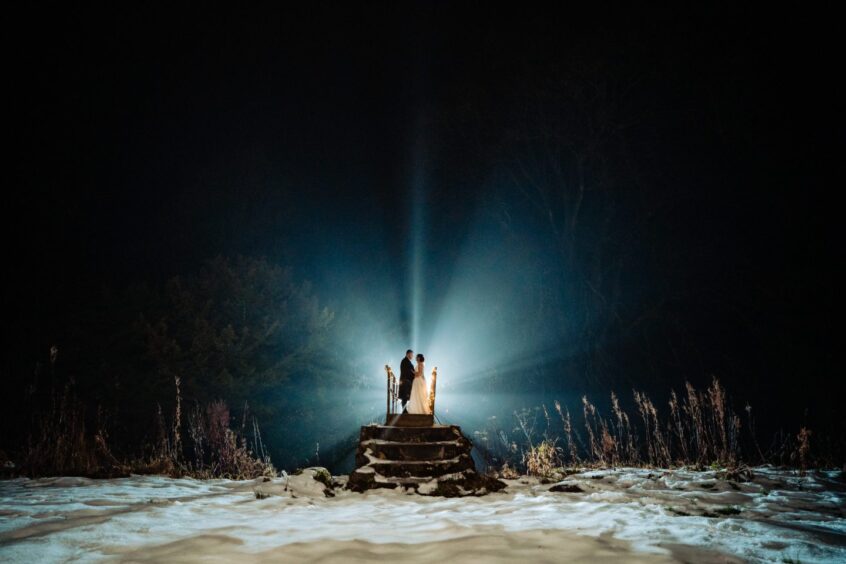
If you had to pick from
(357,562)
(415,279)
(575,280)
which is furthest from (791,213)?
(357,562)

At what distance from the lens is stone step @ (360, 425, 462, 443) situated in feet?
23.7

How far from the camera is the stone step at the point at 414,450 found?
6.89 meters

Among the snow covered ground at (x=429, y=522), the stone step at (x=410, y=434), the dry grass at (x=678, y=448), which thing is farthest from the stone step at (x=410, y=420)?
the snow covered ground at (x=429, y=522)

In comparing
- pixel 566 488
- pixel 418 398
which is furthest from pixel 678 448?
pixel 566 488

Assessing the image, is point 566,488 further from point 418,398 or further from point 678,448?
point 678,448

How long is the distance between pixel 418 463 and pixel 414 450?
32 cm

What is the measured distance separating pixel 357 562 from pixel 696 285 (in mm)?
20963

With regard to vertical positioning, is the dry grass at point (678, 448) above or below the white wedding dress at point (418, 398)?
below

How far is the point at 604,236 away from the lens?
20562 millimetres

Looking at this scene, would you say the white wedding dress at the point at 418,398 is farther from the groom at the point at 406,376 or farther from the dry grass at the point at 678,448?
the dry grass at the point at 678,448

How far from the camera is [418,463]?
6.68 metres

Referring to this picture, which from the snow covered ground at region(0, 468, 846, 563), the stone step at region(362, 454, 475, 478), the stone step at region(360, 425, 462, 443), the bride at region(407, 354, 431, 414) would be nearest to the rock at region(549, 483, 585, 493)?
the snow covered ground at region(0, 468, 846, 563)

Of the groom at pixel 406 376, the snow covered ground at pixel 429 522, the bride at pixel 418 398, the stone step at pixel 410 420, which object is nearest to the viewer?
the snow covered ground at pixel 429 522

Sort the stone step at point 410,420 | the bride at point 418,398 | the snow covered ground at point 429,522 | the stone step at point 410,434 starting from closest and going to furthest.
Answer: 1. the snow covered ground at point 429,522
2. the stone step at point 410,434
3. the stone step at point 410,420
4. the bride at point 418,398
